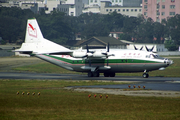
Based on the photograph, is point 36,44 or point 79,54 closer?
point 79,54

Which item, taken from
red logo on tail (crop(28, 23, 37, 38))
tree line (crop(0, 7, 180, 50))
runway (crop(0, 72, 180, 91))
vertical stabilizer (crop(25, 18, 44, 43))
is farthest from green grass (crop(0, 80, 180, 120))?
tree line (crop(0, 7, 180, 50))

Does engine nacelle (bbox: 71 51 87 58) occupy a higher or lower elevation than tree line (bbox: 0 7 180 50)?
lower

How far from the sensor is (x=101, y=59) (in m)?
46.6

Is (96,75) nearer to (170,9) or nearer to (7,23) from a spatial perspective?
(7,23)

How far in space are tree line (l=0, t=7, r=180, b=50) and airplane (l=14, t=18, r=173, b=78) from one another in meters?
89.4

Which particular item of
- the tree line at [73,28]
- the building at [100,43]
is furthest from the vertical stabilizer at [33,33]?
the tree line at [73,28]

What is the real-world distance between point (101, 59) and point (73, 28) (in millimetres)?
121657

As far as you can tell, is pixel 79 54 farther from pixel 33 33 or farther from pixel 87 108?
pixel 87 108

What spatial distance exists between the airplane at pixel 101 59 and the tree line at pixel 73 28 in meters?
89.4

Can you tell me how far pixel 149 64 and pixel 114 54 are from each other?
5.40m


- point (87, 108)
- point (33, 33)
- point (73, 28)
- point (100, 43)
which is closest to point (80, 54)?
point (33, 33)

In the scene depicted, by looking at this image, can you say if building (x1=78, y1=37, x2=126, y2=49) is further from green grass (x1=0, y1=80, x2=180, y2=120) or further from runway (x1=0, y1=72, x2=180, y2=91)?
green grass (x1=0, y1=80, x2=180, y2=120)

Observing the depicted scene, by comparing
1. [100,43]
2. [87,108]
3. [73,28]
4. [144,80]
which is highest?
[73,28]

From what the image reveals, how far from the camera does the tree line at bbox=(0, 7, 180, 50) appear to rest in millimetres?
140250
